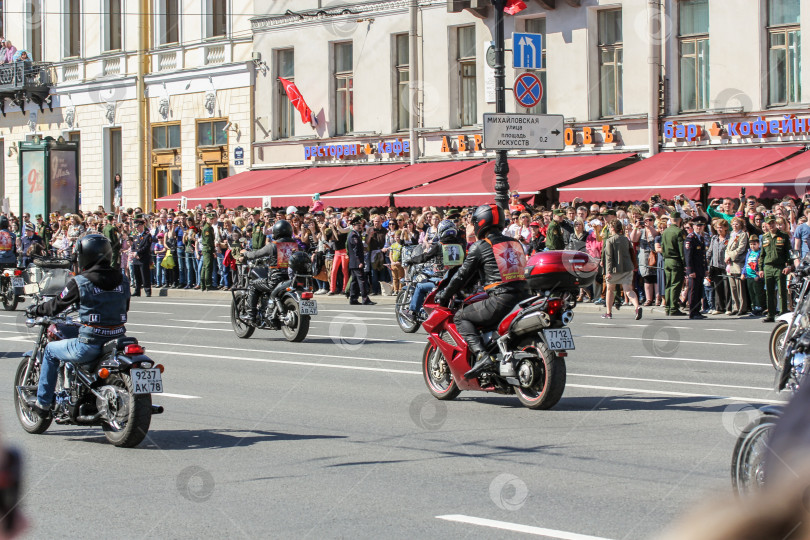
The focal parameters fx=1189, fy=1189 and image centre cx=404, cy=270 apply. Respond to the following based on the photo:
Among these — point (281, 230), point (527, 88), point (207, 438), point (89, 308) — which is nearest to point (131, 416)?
point (207, 438)

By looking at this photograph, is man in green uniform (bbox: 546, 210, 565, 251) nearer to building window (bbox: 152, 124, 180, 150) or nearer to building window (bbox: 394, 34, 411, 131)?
building window (bbox: 394, 34, 411, 131)

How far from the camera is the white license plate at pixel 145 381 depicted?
786 centimetres

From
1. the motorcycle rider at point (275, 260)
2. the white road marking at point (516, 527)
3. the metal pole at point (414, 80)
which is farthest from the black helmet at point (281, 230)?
the metal pole at point (414, 80)

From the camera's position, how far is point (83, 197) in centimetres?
4362

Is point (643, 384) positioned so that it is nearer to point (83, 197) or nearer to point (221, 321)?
point (221, 321)

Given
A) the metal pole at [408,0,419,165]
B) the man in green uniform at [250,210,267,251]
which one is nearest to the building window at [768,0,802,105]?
the metal pole at [408,0,419,165]

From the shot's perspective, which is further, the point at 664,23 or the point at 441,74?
the point at 441,74

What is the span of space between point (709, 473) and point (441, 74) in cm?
2655

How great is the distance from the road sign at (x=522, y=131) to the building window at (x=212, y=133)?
1805 centimetres

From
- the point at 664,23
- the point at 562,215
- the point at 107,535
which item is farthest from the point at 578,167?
the point at 107,535

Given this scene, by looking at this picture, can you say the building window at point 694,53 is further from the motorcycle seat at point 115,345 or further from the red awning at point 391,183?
the motorcycle seat at point 115,345

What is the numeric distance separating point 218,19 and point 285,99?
3.84m

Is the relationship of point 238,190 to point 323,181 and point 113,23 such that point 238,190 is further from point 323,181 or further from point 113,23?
point 113,23

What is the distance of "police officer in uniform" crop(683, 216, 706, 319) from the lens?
63.2 ft
